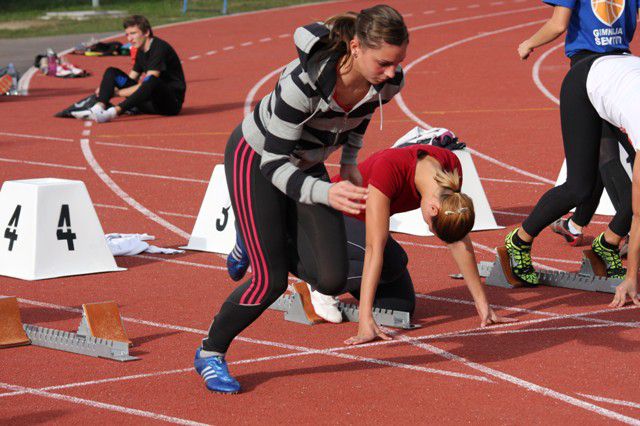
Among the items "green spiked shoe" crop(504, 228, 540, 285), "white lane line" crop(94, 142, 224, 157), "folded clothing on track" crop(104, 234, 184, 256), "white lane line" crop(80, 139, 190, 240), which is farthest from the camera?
"white lane line" crop(94, 142, 224, 157)

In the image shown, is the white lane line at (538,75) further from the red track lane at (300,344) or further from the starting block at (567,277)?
the starting block at (567,277)

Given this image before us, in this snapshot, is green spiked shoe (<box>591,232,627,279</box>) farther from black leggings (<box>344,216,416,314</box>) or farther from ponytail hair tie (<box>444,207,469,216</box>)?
ponytail hair tie (<box>444,207,469,216</box>)

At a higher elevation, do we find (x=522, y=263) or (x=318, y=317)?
(x=522, y=263)

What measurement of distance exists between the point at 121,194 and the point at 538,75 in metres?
9.89

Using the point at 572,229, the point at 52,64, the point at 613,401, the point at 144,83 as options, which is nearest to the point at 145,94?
the point at 144,83

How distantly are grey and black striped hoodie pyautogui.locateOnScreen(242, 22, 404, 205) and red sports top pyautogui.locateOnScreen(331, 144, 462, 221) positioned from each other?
762 mm

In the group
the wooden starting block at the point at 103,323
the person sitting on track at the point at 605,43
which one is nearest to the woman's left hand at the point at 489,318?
the person sitting on track at the point at 605,43

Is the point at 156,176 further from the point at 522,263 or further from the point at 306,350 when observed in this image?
A: the point at 306,350

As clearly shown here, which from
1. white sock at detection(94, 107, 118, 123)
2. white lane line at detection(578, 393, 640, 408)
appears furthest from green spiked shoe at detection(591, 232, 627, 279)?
white sock at detection(94, 107, 118, 123)

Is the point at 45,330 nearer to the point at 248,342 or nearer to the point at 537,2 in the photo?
the point at 248,342

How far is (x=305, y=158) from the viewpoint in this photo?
523cm

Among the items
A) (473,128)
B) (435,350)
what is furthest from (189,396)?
(473,128)

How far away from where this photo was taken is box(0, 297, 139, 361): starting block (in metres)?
5.98

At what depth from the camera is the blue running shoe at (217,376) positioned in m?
5.23
